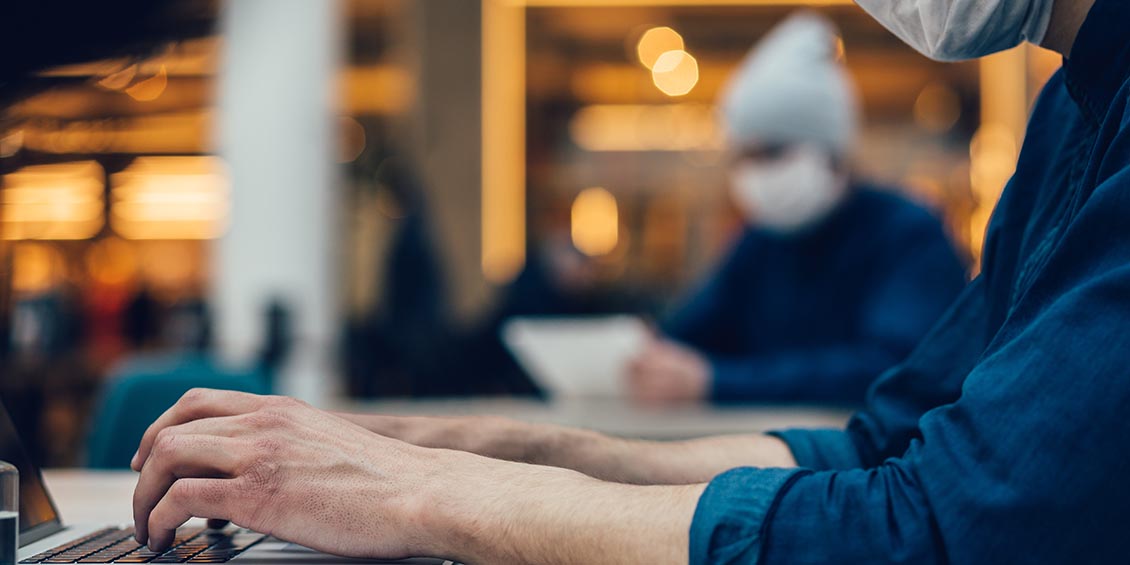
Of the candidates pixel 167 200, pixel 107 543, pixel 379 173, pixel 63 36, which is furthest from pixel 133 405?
pixel 167 200

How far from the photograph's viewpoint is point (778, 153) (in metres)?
2.65

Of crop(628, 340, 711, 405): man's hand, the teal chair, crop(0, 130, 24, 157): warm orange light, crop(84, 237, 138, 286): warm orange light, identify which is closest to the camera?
crop(0, 130, 24, 157): warm orange light

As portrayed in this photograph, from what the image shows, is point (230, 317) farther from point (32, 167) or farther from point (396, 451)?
point (396, 451)

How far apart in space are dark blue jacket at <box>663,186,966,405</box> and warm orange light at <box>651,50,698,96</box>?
5.87m

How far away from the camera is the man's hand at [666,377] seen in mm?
2496

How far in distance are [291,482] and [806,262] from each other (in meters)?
2.05

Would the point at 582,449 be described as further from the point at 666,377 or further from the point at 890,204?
the point at 890,204

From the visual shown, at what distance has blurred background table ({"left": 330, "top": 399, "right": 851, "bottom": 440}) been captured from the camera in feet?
6.77

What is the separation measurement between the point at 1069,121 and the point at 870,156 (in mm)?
8092

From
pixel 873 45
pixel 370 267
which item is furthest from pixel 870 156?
pixel 370 267

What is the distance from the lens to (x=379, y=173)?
671 cm

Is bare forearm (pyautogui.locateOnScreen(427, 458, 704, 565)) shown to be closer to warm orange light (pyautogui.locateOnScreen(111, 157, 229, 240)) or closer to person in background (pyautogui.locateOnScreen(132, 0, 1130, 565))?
person in background (pyautogui.locateOnScreen(132, 0, 1130, 565))

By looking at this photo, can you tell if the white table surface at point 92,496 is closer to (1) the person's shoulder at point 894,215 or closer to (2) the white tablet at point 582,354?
(2) the white tablet at point 582,354

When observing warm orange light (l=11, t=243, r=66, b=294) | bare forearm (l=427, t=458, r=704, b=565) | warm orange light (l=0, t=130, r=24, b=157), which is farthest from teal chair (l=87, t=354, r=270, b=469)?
warm orange light (l=11, t=243, r=66, b=294)
